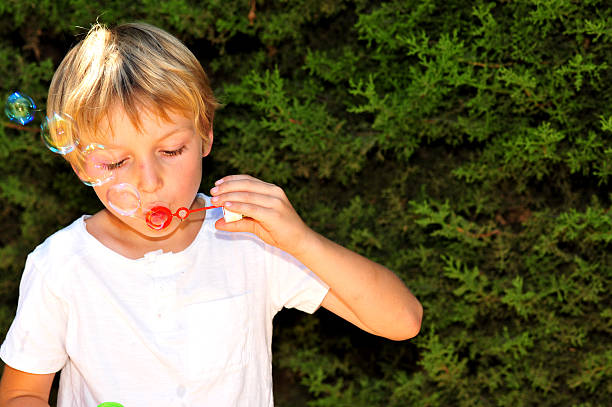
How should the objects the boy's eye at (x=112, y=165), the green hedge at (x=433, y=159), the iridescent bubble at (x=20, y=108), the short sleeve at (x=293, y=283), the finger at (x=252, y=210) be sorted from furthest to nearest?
the green hedge at (x=433, y=159) → the iridescent bubble at (x=20, y=108) → the short sleeve at (x=293, y=283) → the boy's eye at (x=112, y=165) → the finger at (x=252, y=210)

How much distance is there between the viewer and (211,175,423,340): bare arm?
1878mm

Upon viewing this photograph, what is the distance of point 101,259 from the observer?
7.02ft

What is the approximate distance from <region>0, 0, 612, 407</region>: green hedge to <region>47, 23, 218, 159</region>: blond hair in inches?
31.0

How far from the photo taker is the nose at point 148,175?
1903 millimetres

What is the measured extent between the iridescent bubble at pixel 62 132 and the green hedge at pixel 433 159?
938 millimetres

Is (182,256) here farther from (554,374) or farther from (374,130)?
(554,374)

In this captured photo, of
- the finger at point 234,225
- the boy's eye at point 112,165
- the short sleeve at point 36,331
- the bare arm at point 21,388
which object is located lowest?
the bare arm at point 21,388

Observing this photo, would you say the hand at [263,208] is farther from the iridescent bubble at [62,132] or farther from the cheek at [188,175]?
the iridescent bubble at [62,132]

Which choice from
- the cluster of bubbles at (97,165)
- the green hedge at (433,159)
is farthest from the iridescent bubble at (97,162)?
the green hedge at (433,159)

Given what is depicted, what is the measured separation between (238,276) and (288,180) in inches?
40.2

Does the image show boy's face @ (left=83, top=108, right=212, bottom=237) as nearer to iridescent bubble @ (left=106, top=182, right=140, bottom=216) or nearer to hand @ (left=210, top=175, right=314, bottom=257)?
iridescent bubble @ (left=106, top=182, right=140, bottom=216)

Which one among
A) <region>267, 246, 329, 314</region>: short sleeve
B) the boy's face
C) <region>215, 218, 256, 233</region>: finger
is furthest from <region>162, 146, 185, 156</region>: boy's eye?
<region>267, 246, 329, 314</region>: short sleeve

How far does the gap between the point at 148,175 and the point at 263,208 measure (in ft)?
1.11

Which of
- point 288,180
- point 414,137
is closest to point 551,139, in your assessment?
point 414,137
